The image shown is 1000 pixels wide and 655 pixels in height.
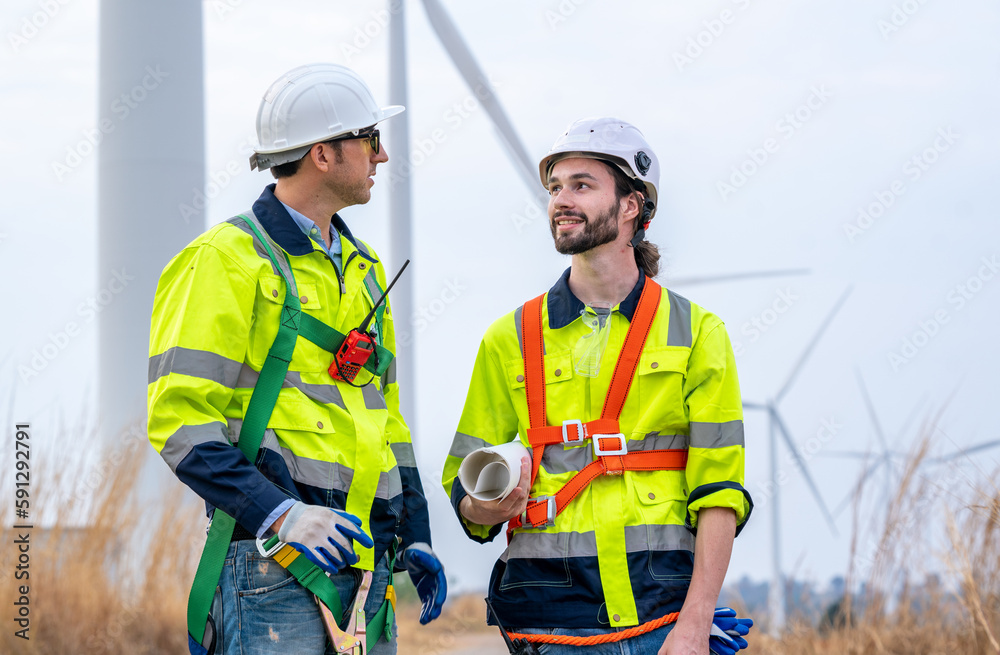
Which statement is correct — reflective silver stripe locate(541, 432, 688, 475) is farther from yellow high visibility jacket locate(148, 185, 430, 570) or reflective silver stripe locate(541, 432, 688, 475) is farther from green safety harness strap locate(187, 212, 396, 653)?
green safety harness strap locate(187, 212, 396, 653)

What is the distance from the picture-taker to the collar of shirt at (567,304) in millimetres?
3080

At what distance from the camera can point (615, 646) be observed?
2.74 metres

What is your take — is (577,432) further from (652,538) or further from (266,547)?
(266,547)

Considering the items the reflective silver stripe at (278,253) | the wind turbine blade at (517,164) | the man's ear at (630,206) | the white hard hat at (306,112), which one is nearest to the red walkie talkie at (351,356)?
the reflective silver stripe at (278,253)

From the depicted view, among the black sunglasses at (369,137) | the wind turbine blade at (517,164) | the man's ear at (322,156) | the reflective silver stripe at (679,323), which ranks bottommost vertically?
Answer: the reflective silver stripe at (679,323)

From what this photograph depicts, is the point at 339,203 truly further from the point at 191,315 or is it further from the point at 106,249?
the point at 106,249

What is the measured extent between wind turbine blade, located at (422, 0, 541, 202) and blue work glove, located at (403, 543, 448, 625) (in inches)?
233

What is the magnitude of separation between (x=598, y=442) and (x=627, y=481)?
0.14 metres

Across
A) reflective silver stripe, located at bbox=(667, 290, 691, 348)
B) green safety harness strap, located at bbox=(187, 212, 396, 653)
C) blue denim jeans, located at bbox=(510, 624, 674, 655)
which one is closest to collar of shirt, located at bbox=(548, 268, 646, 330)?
reflective silver stripe, located at bbox=(667, 290, 691, 348)

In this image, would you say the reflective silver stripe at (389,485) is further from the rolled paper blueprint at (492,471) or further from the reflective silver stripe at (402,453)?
the rolled paper blueprint at (492,471)

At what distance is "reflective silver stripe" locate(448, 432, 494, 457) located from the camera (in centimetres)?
310

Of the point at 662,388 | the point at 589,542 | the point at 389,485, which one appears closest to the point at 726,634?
the point at 589,542

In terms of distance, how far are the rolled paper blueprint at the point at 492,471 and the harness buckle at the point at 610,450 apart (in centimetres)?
21

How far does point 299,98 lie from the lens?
9.95ft
